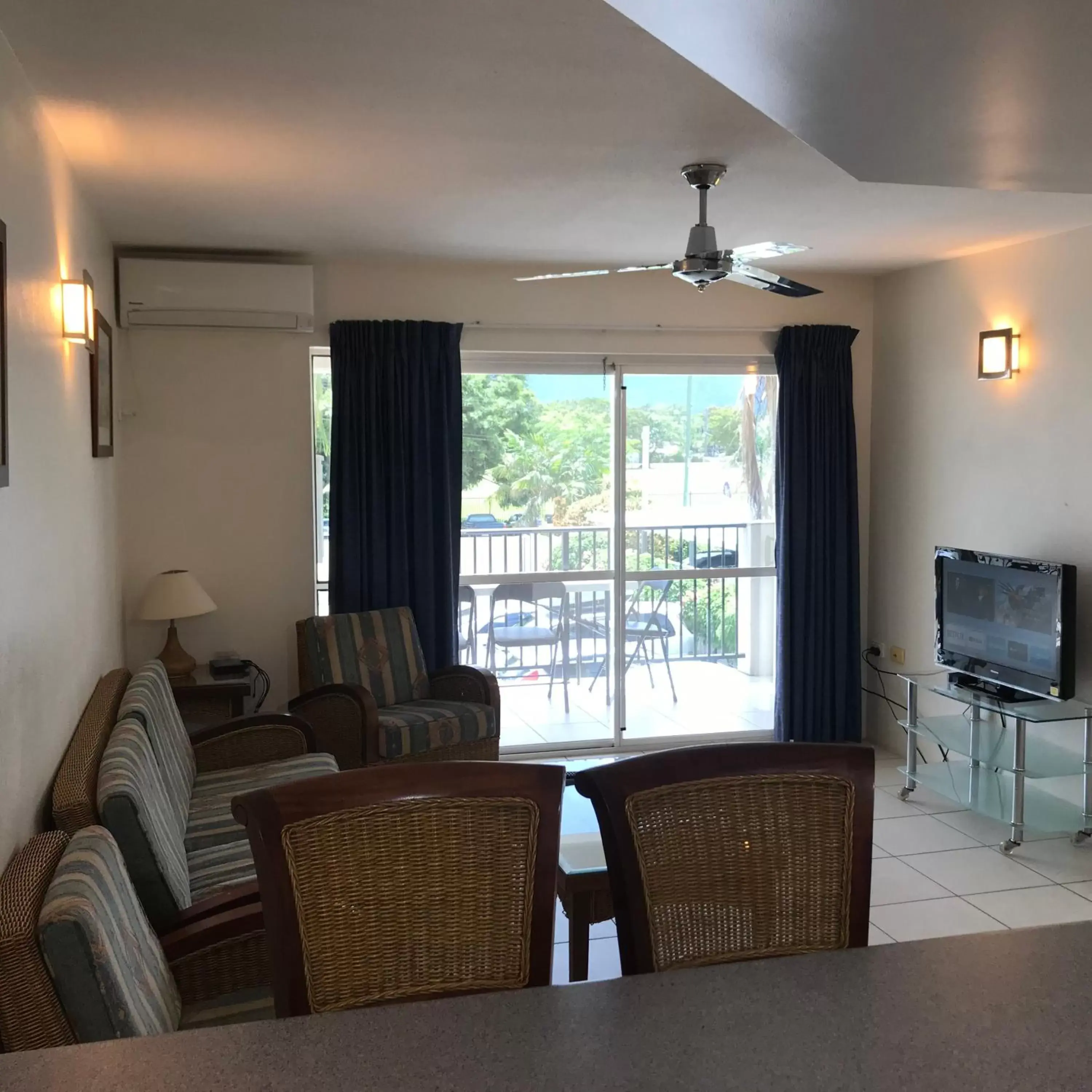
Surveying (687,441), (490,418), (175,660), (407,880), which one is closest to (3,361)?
(407,880)

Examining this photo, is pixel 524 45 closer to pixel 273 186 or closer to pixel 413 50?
pixel 413 50

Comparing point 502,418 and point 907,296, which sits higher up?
point 907,296

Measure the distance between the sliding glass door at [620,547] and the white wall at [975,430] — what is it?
0.65 m

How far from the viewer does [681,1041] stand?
4.00ft

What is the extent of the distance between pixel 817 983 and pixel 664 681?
4634mm

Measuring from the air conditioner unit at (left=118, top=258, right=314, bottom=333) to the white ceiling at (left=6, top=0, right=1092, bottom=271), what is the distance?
14cm

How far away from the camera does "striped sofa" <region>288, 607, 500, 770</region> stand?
4602 mm

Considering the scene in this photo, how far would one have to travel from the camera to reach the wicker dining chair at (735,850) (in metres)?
1.69

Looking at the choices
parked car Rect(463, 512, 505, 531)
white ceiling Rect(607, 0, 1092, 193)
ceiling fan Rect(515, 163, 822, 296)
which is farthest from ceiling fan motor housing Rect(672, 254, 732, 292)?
parked car Rect(463, 512, 505, 531)

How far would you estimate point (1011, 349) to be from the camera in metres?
4.79

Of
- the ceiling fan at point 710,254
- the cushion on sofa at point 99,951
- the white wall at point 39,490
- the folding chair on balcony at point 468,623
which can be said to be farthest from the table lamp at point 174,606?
the cushion on sofa at point 99,951

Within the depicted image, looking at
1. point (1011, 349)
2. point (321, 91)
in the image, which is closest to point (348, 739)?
point (321, 91)

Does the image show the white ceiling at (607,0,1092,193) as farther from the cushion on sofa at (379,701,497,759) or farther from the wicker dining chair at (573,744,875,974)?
the cushion on sofa at (379,701,497,759)

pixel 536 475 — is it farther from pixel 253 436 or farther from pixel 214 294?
pixel 214 294
